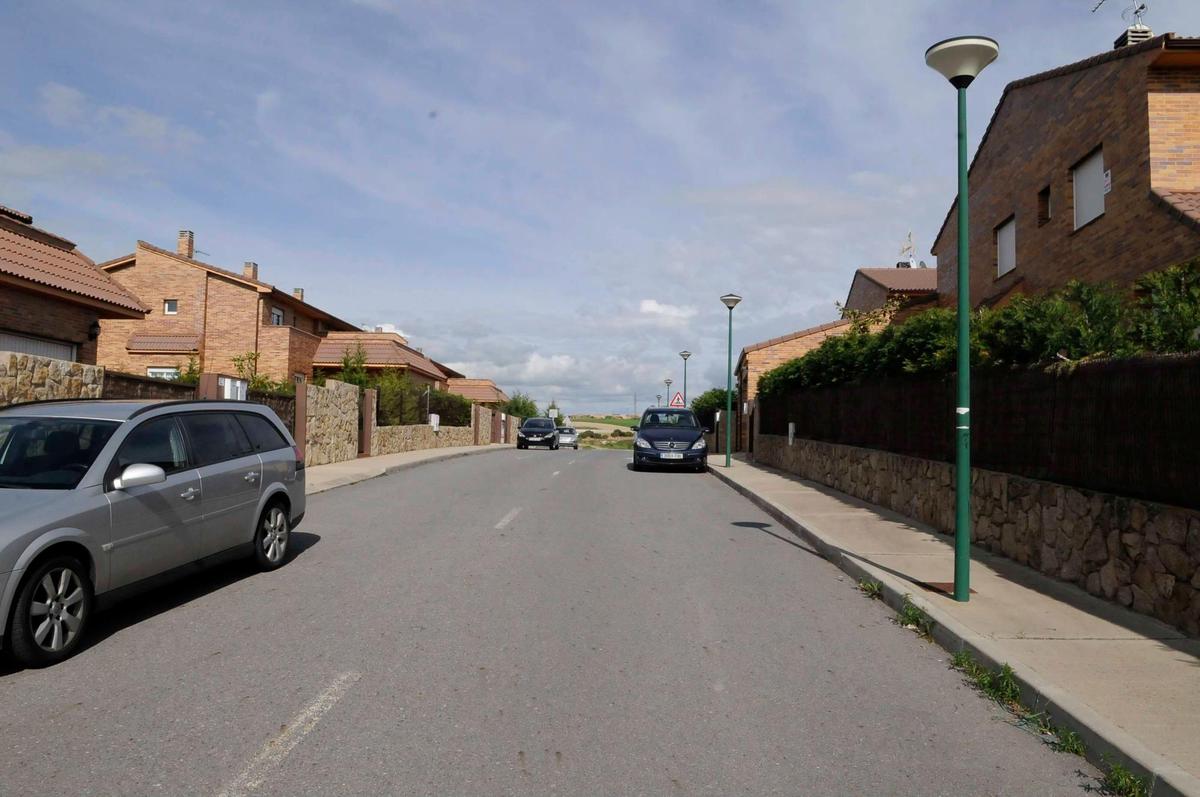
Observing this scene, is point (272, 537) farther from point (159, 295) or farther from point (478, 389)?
point (478, 389)

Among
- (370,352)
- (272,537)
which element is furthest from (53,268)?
(370,352)

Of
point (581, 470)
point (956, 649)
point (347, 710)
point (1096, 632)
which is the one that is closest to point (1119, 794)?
point (956, 649)

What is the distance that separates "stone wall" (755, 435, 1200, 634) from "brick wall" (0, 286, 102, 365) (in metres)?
14.1

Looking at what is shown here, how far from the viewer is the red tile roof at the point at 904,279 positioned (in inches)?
1305

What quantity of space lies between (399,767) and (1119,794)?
3106 mm

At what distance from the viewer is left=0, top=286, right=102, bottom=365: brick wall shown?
1385 centimetres

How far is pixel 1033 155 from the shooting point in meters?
16.6

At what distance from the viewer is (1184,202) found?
11812 mm

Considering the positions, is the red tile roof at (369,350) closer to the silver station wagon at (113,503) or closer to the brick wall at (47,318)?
the brick wall at (47,318)

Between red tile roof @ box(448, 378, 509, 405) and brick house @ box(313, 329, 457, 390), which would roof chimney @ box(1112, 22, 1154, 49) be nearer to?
brick house @ box(313, 329, 457, 390)

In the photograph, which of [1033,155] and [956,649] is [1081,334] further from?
[1033,155]

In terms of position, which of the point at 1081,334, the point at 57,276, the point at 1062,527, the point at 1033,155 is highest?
the point at 1033,155

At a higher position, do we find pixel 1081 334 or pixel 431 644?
pixel 1081 334

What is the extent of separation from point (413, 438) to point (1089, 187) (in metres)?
23.3
